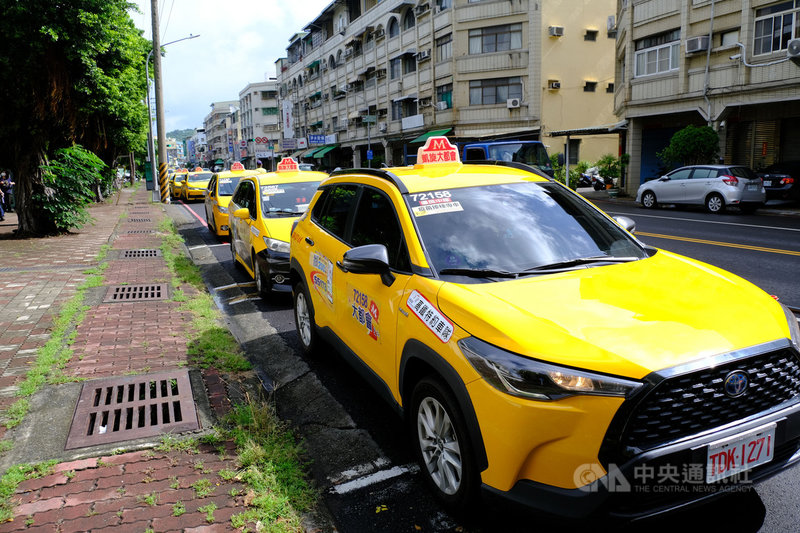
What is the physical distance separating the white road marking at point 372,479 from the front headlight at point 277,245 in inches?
175

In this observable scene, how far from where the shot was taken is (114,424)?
13.4 ft

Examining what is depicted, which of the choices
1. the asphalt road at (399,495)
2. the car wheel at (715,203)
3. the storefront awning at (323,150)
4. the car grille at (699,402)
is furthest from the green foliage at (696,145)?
the storefront awning at (323,150)

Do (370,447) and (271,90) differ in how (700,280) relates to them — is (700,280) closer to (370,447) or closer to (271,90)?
(370,447)

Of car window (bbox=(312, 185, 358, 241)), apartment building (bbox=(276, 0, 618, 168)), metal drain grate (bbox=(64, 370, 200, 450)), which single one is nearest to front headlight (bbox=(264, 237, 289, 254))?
car window (bbox=(312, 185, 358, 241))

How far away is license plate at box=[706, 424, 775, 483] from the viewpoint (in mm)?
2359

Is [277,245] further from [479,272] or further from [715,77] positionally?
[715,77]

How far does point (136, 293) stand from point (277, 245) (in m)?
2.28

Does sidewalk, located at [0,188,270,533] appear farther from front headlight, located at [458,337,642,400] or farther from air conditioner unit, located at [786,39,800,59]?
air conditioner unit, located at [786,39,800,59]

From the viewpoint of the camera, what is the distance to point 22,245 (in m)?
12.8

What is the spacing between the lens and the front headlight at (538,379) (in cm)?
227

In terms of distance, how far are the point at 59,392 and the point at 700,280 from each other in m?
4.59

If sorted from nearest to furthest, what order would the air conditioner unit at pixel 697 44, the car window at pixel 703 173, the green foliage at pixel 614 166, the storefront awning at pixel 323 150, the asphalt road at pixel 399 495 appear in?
the asphalt road at pixel 399 495, the car window at pixel 703 173, the air conditioner unit at pixel 697 44, the green foliage at pixel 614 166, the storefront awning at pixel 323 150

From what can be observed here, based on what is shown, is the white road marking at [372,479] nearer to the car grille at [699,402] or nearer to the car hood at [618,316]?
the car hood at [618,316]

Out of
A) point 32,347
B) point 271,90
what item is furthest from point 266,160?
point 32,347
